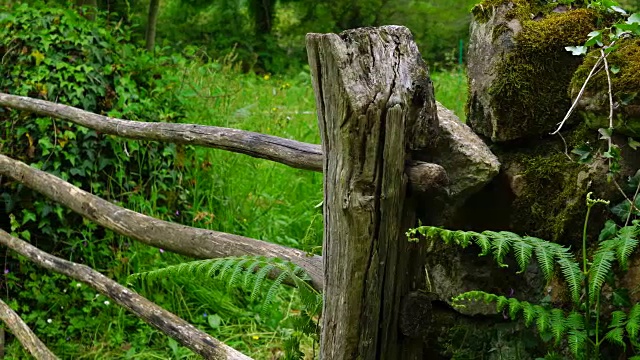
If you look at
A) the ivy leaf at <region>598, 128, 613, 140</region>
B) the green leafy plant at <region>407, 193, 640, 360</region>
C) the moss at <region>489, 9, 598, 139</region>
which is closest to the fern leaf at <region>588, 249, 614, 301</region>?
→ the green leafy plant at <region>407, 193, 640, 360</region>

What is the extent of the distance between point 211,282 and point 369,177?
208cm

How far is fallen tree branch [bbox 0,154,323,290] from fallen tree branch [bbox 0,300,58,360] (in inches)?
21.8

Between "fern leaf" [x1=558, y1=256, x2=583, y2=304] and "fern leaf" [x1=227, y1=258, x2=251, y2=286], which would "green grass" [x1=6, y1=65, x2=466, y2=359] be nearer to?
"fern leaf" [x1=227, y1=258, x2=251, y2=286]

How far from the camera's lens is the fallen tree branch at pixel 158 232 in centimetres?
215

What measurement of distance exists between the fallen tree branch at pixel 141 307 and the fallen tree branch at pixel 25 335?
26 centimetres

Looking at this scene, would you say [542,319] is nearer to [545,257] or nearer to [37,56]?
[545,257]

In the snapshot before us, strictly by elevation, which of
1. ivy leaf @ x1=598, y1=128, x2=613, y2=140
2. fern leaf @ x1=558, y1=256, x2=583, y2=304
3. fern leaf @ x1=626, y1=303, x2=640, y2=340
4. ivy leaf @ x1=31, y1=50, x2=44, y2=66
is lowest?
fern leaf @ x1=626, y1=303, x2=640, y2=340

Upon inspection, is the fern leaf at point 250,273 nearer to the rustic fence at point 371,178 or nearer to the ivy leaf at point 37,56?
the rustic fence at point 371,178

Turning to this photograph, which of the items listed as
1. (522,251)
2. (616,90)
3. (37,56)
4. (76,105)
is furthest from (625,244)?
(37,56)

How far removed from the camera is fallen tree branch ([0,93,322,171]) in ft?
6.60

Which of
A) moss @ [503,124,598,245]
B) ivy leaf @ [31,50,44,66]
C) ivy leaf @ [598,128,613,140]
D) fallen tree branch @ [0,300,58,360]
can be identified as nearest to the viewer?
ivy leaf @ [598,128,613,140]

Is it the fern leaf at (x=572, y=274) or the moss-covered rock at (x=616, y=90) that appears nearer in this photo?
the fern leaf at (x=572, y=274)

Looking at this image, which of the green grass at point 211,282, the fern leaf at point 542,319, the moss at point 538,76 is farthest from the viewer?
the green grass at point 211,282

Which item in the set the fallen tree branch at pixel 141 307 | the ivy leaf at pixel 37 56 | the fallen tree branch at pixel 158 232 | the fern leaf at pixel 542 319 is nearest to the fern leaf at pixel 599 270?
the fern leaf at pixel 542 319
